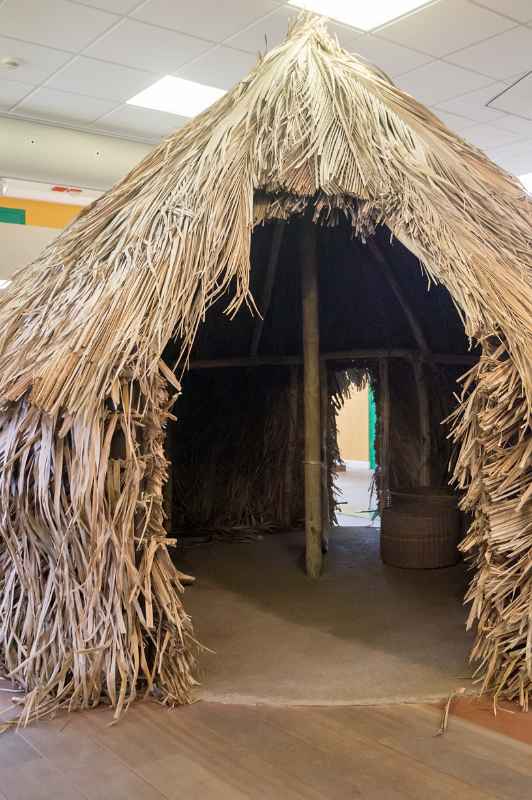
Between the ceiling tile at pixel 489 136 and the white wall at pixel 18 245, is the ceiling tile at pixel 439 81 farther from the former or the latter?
the white wall at pixel 18 245

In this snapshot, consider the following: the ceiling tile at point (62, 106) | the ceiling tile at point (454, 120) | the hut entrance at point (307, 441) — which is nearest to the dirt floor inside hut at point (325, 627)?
the hut entrance at point (307, 441)

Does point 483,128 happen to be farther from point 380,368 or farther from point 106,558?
point 106,558

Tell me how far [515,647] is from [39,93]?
481cm

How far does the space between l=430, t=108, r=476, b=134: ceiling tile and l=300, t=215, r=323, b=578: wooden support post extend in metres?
2.68

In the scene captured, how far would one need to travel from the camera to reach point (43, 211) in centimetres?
791

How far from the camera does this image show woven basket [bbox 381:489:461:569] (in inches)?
179

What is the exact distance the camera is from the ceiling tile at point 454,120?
644 centimetres

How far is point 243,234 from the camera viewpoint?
300cm

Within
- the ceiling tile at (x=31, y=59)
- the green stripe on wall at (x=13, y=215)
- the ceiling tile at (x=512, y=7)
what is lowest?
the green stripe on wall at (x=13, y=215)

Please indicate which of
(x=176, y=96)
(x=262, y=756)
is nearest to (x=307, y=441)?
(x=262, y=756)

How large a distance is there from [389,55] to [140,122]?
2.09m

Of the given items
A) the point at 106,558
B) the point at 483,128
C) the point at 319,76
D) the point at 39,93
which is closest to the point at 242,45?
the point at 39,93

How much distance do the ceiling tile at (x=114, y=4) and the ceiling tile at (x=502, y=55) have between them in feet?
6.68

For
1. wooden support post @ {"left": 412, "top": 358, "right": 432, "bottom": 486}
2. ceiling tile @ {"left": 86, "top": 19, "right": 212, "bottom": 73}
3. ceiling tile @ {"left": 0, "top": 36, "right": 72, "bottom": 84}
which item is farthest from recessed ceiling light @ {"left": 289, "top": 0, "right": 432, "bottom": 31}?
wooden support post @ {"left": 412, "top": 358, "right": 432, "bottom": 486}
